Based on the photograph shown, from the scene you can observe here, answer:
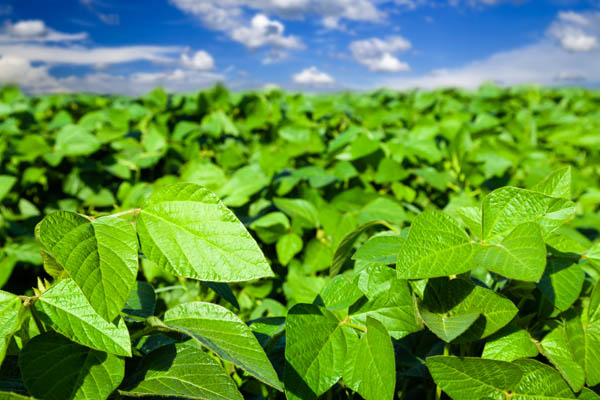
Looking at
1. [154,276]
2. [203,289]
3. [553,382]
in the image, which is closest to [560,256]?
[553,382]

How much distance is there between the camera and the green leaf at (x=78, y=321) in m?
0.60

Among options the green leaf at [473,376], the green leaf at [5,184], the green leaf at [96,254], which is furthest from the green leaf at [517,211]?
the green leaf at [5,184]

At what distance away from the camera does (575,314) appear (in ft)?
Result: 2.76

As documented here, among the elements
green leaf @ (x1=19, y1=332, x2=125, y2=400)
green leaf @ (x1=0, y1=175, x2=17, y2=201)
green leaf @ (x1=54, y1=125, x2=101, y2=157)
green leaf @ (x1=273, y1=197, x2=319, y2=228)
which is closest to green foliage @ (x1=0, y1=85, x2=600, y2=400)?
green leaf @ (x1=19, y1=332, x2=125, y2=400)

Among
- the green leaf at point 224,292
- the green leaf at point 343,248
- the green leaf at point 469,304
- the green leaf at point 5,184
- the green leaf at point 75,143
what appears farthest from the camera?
the green leaf at point 75,143

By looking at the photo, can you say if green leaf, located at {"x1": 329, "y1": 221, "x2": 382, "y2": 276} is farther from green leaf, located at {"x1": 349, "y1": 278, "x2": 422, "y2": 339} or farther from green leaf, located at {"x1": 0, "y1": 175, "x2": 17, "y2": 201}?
green leaf, located at {"x1": 0, "y1": 175, "x2": 17, "y2": 201}

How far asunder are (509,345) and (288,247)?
86 cm

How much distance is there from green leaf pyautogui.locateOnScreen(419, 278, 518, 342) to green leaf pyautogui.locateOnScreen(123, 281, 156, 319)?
0.50 metres

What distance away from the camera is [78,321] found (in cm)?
61

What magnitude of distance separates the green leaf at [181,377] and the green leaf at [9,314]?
172 mm

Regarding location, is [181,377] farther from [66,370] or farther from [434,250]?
[434,250]

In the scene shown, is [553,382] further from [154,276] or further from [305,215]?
[154,276]

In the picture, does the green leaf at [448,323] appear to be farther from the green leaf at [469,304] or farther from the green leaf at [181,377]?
the green leaf at [181,377]

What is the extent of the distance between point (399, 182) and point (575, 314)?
3.45 feet
